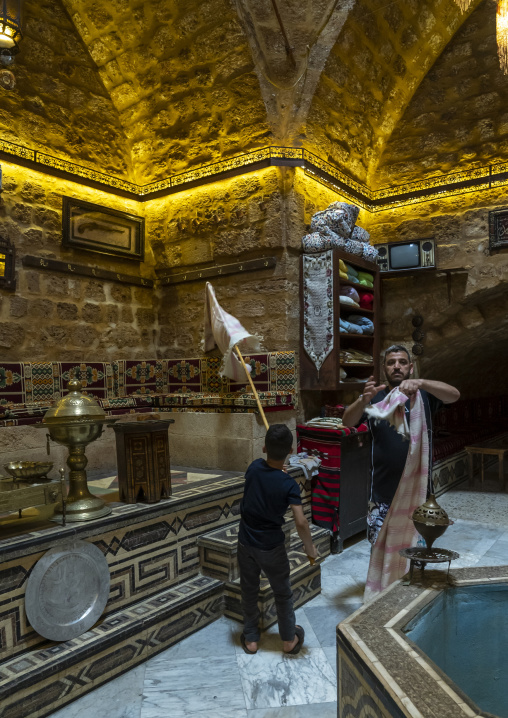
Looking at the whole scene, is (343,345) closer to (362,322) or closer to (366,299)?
(362,322)

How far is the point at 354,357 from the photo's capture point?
15.5ft

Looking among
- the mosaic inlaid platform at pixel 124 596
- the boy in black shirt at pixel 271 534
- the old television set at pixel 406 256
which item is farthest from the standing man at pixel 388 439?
the old television set at pixel 406 256

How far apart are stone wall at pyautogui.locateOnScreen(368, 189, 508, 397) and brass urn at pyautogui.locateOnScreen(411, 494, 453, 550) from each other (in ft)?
11.9

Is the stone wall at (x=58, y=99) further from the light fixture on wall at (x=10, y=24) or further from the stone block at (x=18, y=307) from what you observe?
the stone block at (x=18, y=307)

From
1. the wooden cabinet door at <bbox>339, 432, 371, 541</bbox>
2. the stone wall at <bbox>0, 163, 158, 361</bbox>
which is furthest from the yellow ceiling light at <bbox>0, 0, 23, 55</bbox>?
the wooden cabinet door at <bbox>339, 432, 371, 541</bbox>

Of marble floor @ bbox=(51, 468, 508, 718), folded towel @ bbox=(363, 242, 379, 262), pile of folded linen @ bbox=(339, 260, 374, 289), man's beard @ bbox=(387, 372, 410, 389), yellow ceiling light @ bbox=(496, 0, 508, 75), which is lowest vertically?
marble floor @ bbox=(51, 468, 508, 718)

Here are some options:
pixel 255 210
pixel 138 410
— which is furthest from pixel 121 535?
pixel 255 210

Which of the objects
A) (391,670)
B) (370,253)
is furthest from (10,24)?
(391,670)

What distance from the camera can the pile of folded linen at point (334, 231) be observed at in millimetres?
4500

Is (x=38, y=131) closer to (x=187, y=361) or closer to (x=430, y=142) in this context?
(x=187, y=361)

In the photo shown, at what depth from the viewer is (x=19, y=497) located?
2.50m

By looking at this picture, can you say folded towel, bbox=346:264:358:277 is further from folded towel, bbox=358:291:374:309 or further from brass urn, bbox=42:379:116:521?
brass urn, bbox=42:379:116:521

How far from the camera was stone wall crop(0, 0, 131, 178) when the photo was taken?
4.17 meters

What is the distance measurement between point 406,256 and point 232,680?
4191 millimetres
